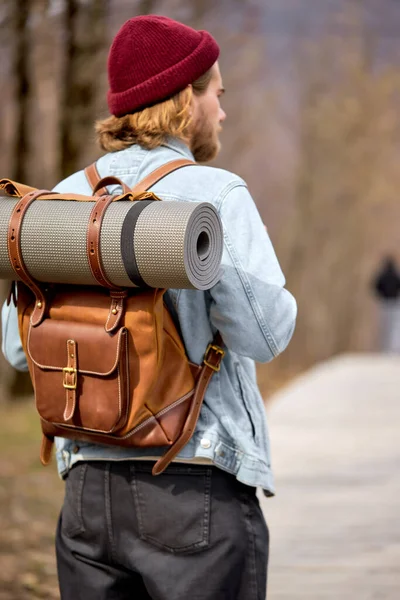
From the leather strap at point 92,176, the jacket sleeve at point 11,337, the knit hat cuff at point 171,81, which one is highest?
the knit hat cuff at point 171,81

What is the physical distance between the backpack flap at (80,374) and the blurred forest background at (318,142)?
1047 centimetres

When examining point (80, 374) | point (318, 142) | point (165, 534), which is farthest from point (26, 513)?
point (318, 142)

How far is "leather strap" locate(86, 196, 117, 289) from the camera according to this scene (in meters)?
1.86

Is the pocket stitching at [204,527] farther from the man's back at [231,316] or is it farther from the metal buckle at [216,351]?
the metal buckle at [216,351]

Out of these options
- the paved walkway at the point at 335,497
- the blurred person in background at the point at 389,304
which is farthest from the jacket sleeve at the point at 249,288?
the blurred person in background at the point at 389,304

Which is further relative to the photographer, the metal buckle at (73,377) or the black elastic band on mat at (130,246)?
the metal buckle at (73,377)

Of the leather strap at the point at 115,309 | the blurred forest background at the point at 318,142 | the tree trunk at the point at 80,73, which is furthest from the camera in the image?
the blurred forest background at the point at 318,142

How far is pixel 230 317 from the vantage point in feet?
6.66

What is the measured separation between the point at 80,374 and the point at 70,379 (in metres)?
0.02

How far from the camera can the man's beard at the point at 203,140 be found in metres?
2.23

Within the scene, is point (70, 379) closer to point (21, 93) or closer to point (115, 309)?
point (115, 309)

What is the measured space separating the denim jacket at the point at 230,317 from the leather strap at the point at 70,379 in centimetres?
17

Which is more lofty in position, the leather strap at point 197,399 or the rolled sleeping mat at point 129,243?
the rolled sleeping mat at point 129,243

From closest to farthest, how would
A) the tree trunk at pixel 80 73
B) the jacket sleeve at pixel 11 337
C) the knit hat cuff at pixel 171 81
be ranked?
the knit hat cuff at pixel 171 81
the jacket sleeve at pixel 11 337
the tree trunk at pixel 80 73
